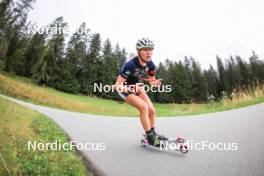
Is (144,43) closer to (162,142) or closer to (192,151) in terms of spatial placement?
(162,142)

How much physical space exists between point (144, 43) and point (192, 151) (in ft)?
6.03

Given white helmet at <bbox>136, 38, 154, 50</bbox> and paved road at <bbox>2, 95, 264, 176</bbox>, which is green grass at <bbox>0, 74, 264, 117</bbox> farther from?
white helmet at <bbox>136, 38, 154, 50</bbox>

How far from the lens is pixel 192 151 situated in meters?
2.99

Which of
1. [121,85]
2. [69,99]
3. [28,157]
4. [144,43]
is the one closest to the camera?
[28,157]

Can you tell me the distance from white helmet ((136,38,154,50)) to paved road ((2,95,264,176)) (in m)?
1.68

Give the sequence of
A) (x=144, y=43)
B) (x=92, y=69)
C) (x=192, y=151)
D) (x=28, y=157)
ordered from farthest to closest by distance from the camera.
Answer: (x=92, y=69) < (x=144, y=43) < (x=192, y=151) < (x=28, y=157)

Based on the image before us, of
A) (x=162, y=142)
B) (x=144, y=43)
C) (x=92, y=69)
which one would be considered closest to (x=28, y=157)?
(x=162, y=142)

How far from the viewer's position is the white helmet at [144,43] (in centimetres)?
349

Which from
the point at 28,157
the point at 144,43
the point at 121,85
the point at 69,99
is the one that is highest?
the point at 144,43

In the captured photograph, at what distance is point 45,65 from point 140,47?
11.1ft

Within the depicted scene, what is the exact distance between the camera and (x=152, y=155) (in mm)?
3027

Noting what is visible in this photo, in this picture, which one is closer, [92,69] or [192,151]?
[192,151]

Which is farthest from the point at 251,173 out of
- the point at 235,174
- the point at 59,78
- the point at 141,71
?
the point at 59,78

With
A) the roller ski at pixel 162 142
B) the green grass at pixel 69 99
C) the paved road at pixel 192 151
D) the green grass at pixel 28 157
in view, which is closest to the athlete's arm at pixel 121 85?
the roller ski at pixel 162 142
